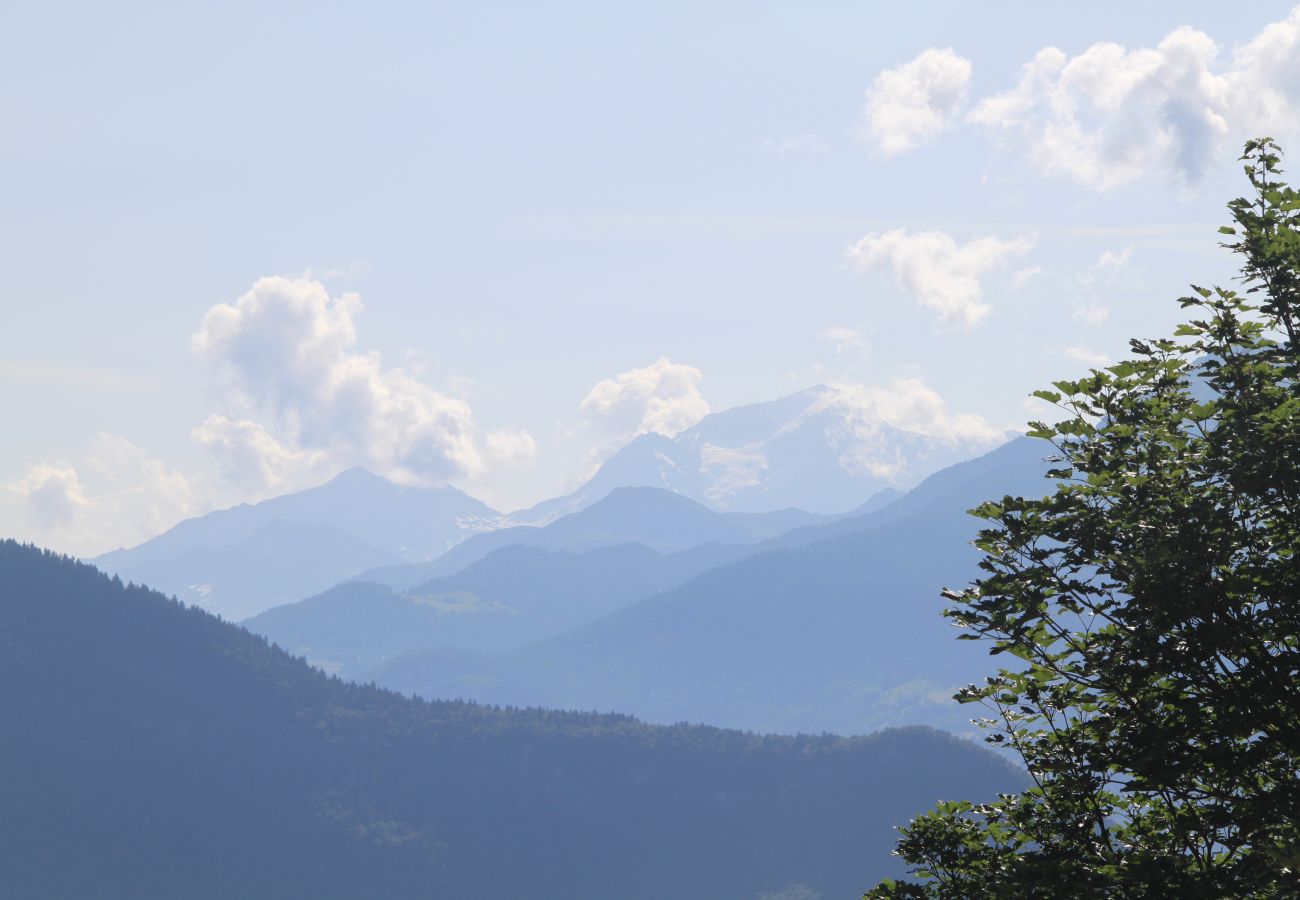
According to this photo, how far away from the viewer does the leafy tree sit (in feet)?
93.2

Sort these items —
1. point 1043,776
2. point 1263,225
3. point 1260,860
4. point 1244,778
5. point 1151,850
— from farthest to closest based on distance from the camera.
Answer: point 1043,776, point 1263,225, point 1151,850, point 1244,778, point 1260,860

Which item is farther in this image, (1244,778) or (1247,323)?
(1247,323)

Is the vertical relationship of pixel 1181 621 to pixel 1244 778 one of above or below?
above

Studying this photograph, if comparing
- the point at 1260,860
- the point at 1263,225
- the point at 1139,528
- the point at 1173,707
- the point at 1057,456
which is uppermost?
the point at 1263,225

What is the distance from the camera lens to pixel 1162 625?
95.6ft

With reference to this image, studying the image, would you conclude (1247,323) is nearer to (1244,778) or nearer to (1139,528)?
(1139,528)

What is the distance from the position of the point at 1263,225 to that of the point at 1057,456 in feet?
25.1

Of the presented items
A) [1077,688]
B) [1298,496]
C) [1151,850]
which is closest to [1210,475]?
[1298,496]

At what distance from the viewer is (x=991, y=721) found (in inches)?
1324

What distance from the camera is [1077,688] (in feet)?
111

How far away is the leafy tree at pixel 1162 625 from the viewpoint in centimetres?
2842

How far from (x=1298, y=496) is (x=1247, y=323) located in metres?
4.75

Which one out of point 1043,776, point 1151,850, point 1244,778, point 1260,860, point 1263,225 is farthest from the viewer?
point 1043,776

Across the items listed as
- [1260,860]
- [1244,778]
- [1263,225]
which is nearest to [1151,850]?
[1244,778]
